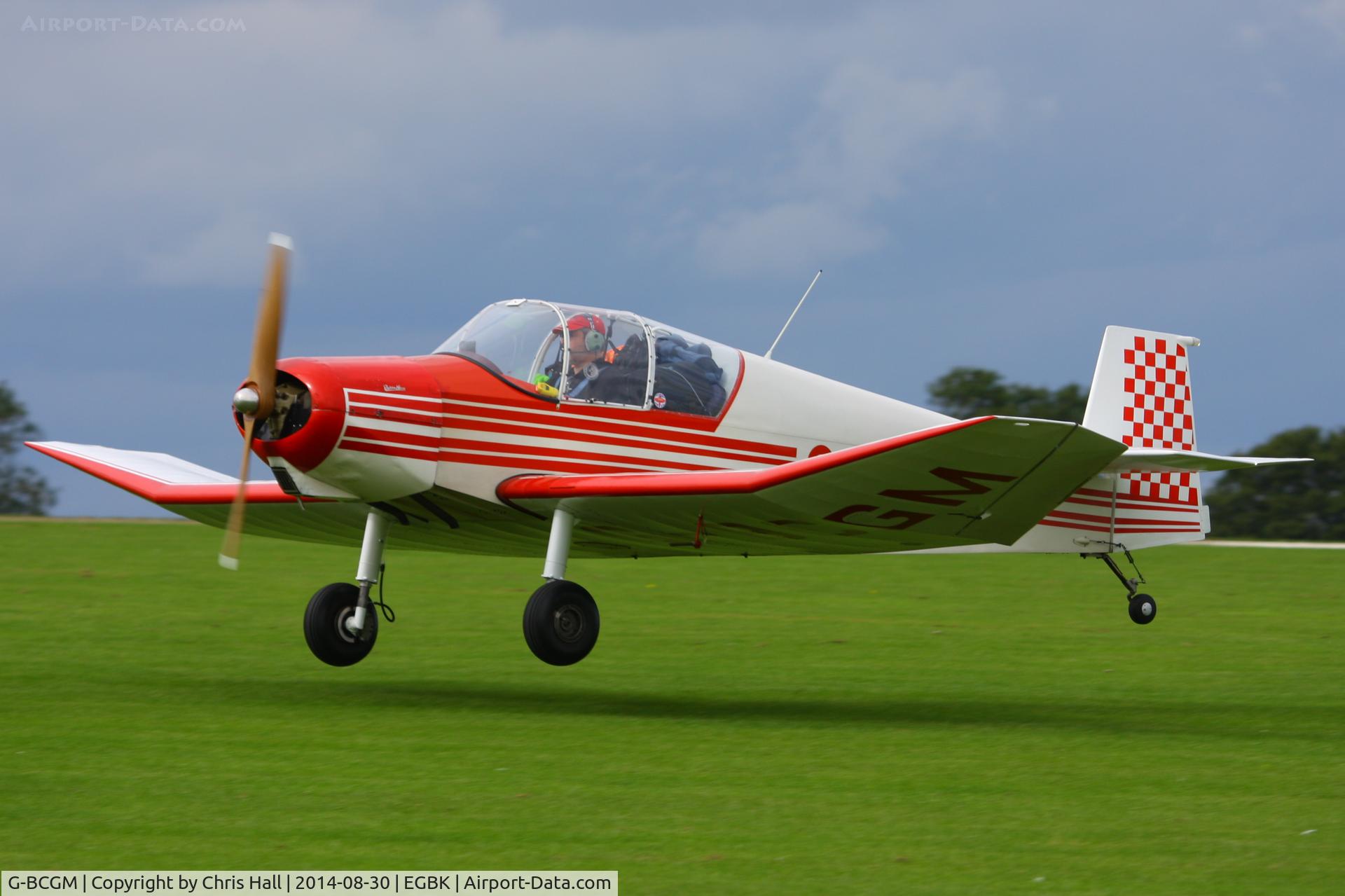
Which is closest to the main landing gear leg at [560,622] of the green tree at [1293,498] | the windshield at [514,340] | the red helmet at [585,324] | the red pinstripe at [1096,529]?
the windshield at [514,340]

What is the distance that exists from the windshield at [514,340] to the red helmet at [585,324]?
0.06 m

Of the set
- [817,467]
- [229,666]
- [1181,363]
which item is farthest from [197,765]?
[1181,363]

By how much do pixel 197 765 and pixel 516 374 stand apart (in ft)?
13.3

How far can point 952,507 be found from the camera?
10055 mm

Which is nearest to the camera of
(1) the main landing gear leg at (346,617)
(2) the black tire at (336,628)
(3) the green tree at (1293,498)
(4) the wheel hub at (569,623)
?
(4) the wheel hub at (569,623)

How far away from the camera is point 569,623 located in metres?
10.1

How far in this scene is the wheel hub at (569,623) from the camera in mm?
10078

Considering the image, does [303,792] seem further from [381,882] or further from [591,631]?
[591,631]

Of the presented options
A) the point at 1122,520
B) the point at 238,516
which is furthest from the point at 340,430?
the point at 1122,520

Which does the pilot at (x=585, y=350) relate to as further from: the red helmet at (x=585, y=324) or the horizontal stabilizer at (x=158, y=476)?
the horizontal stabilizer at (x=158, y=476)

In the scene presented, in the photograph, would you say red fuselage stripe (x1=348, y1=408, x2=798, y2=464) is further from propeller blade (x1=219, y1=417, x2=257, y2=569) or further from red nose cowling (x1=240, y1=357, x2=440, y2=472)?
propeller blade (x1=219, y1=417, x2=257, y2=569)

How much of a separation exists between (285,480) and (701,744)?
353 centimetres

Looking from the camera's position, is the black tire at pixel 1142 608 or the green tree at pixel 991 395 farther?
the green tree at pixel 991 395

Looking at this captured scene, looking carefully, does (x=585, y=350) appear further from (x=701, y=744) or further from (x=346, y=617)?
(x=701, y=744)
